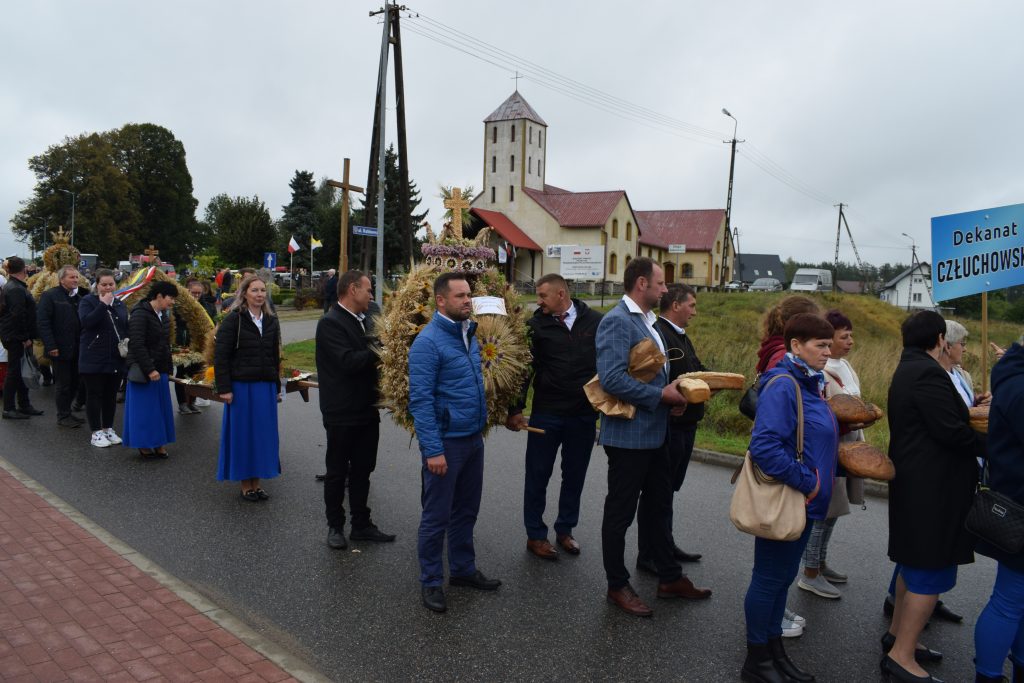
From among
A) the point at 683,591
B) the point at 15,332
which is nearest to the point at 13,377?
the point at 15,332

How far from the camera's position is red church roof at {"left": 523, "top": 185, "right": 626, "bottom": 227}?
5256 cm

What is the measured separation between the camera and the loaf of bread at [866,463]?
362cm

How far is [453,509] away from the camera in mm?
4875

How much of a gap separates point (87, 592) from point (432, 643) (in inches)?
87.5

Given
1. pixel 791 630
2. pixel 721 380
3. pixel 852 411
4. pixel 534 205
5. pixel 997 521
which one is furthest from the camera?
pixel 534 205

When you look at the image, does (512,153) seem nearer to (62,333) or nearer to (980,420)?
(62,333)

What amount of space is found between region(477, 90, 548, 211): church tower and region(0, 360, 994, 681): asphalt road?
4864 cm

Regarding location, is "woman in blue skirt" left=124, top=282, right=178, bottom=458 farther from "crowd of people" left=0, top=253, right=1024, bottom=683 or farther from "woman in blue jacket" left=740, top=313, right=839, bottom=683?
"woman in blue jacket" left=740, top=313, right=839, bottom=683

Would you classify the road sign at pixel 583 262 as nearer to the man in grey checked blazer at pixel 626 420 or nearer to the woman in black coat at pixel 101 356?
the woman in black coat at pixel 101 356

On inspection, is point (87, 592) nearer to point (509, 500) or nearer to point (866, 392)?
point (509, 500)

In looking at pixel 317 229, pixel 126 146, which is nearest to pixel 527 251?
pixel 317 229

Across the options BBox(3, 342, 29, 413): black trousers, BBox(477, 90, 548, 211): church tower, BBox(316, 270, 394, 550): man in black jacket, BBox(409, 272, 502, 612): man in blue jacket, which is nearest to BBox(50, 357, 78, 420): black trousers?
BBox(3, 342, 29, 413): black trousers

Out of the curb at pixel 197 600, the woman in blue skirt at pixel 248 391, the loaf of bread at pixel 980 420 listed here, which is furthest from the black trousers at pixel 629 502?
the woman in blue skirt at pixel 248 391

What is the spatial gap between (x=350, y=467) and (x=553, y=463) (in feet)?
5.23
